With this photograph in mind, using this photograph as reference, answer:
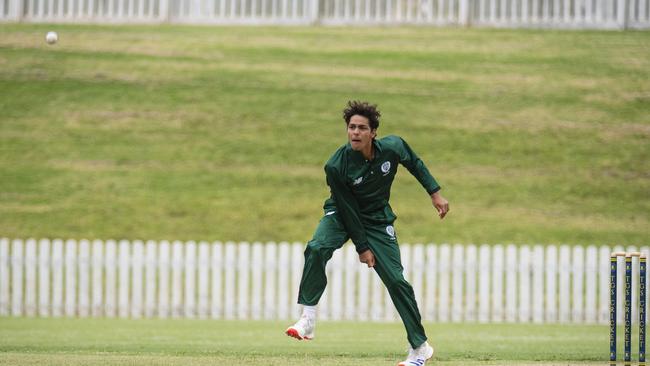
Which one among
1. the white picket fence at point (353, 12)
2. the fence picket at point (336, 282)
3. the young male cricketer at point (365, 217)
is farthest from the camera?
the white picket fence at point (353, 12)

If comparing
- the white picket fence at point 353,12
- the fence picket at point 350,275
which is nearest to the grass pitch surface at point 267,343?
the fence picket at point 350,275

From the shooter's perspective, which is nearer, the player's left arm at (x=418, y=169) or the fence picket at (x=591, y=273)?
the player's left arm at (x=418, y=169)

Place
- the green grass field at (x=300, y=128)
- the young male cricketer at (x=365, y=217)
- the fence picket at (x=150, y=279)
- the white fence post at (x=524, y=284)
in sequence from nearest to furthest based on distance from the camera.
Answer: the young male cricketer at (x=365, y=217), the white fence post at (x=524, y=284), the fence picket at (x=150, y=279), the green grass field at (x=300, y=128)

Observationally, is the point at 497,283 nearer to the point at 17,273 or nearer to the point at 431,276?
the point at 431,276

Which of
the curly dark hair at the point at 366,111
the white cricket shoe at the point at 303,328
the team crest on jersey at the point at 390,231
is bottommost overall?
the white cricket shoe at the point at 303,328

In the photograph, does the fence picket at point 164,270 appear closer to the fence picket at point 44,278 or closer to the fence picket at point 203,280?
the fence picket at point 203,280

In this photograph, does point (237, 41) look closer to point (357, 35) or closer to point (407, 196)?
point (357, 35)

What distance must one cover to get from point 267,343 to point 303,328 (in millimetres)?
3745

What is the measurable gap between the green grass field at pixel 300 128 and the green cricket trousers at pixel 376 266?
36.7 ft

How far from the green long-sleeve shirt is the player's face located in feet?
0.42

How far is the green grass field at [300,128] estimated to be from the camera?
68.7 ft

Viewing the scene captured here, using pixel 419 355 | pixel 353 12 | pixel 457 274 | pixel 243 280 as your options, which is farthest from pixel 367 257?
pixel 353 12

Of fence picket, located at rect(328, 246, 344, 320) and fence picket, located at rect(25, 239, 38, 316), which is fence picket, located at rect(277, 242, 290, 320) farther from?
fence picket, located at rect(25, 239, 38, 316)

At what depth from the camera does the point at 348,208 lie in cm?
887
